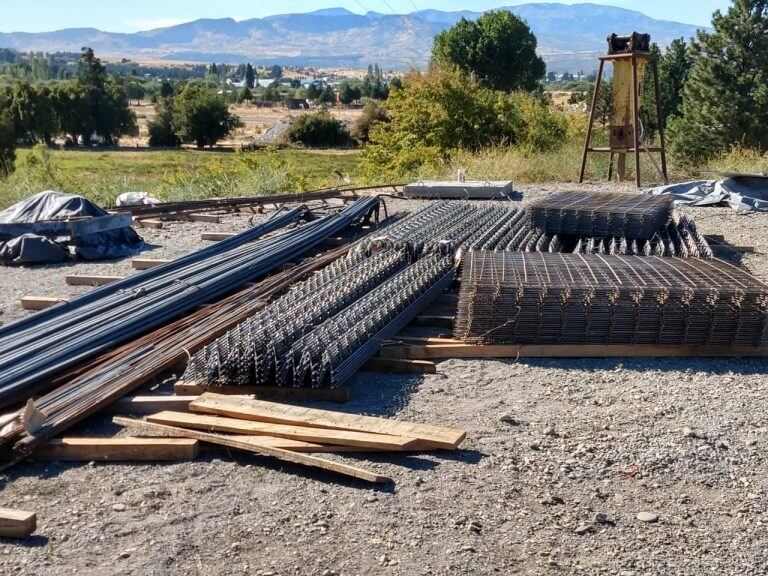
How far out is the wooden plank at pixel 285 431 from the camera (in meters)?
4.41

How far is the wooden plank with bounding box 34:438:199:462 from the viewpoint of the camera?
14.6ft

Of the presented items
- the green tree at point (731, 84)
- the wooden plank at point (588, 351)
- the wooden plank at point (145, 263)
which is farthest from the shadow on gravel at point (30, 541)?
the green tree at point (731, 84)

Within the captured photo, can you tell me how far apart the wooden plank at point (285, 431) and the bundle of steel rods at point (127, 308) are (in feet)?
3.60

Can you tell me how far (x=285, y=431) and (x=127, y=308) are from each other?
2.66m

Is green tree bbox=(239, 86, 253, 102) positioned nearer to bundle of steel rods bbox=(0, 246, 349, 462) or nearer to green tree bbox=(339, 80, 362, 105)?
green tree bbox=(339, 80, 362, 105)

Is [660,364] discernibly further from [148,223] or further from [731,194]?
[731,194]

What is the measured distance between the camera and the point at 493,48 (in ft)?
174

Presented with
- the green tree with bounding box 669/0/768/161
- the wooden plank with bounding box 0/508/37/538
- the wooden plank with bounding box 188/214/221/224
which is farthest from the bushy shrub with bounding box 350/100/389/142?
the wooden plank with bounding box 0/508/37/538

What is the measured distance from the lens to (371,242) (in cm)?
865

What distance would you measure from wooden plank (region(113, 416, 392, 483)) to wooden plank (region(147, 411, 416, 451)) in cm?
6

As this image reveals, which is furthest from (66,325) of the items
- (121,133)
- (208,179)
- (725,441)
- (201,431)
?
(121,133)

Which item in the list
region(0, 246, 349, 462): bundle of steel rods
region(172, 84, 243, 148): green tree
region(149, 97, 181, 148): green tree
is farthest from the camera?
region(149, 97, 181, 148): green tree

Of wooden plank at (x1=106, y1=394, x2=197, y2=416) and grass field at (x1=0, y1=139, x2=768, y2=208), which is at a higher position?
grass field at (x1=0, y1=139, x2=768, y2=208)

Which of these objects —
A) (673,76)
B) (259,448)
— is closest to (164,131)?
(673,76)
